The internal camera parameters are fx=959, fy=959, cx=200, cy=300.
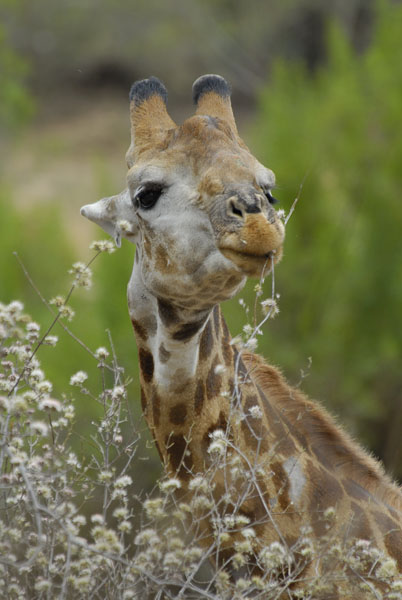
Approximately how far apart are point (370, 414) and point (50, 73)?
21.5m

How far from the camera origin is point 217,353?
3799 mm

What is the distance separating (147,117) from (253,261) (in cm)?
100

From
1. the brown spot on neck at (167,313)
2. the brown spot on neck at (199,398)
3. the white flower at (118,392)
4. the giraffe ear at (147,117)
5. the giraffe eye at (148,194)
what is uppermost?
the giraffe ear at (147,117)

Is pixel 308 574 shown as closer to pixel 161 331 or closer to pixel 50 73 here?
pixel 161 331

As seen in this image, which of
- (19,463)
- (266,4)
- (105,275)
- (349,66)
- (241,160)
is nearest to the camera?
(19,463)

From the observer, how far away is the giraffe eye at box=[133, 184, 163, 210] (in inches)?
139

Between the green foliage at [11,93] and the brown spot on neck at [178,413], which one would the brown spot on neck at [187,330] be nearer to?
the brown spot on neck at [178,413]

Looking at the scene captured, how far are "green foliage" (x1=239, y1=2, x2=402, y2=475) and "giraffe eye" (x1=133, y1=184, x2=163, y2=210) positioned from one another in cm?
742

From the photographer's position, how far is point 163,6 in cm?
3047

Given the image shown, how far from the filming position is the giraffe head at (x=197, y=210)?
3193mm

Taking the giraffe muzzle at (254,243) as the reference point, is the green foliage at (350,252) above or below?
above

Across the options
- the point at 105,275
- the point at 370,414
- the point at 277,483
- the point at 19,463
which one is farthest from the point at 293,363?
the point at 19,463

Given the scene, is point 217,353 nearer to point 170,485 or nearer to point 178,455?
point 178,455

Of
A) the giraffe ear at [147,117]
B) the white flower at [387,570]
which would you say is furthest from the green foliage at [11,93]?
the white flower at [387,570]
